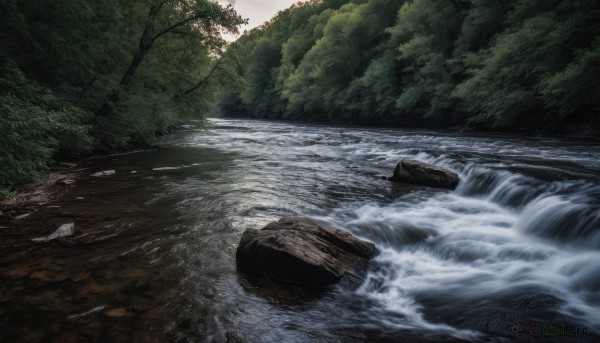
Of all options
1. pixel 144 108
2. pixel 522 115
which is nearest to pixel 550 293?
pixel 144 108

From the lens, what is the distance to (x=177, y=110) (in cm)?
1580

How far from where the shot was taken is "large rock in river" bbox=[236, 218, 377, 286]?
4.06m

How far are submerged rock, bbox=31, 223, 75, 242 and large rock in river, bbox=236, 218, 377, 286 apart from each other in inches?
98.9

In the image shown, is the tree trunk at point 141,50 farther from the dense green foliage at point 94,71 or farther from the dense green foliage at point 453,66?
the dense green foliage at point 453,66

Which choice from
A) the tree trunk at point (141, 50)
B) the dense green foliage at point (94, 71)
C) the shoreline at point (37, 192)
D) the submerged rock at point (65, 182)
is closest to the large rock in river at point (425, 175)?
the dense green foliage at point (94, 71)

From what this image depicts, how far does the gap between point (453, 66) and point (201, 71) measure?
18.0m

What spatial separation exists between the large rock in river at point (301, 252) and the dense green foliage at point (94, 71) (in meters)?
4.01

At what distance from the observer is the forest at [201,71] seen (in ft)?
26.1

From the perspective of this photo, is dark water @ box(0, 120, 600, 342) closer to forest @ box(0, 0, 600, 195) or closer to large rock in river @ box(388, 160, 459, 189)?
large rock in river @ box(388, 160, 459, 189)

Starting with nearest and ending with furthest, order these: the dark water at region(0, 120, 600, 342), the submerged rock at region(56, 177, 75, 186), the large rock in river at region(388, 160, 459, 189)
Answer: the dark water at region(0, 120, 600, 342) → the submerged rock at region(56, 177, 75, 186) → the large rock in river at region(388, 160, 459, 189)

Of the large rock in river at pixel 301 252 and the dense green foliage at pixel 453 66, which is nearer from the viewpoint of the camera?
the large rock in river at pixel 301 252

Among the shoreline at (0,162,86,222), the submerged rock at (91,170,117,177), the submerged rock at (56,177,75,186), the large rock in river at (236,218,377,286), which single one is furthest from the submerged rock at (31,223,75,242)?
the submerged rock at (91,170,117,177)

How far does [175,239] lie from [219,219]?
42.1 inches

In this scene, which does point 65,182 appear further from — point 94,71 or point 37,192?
point 94,71
